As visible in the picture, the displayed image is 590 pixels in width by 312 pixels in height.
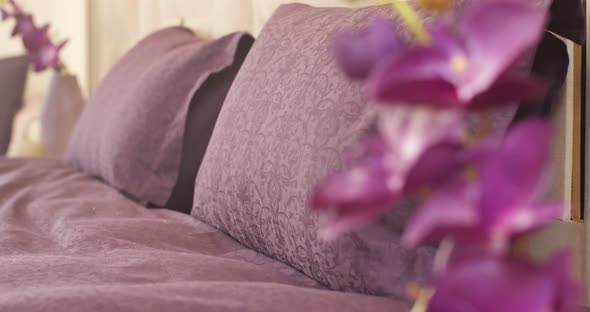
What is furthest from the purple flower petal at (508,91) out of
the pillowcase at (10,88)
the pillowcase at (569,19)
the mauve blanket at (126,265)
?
the pillowcase at (10,88)

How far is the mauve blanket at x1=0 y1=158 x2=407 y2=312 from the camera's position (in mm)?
737

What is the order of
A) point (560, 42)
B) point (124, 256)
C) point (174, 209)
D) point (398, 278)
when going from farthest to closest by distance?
point (174, 209) < point (124, 256) < point (560, 42) < point (398, 278)

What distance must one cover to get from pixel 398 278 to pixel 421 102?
570mm

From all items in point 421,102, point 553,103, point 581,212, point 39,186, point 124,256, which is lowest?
point 39,186

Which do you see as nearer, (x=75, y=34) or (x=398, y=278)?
(x=398, y=278)

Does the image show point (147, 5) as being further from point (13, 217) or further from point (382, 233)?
point (382, 233)

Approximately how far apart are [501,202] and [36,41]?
8.96 ft

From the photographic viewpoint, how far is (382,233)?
2.85 ft

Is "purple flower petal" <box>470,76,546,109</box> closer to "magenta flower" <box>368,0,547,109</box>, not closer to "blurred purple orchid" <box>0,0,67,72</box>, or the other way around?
"magenta flower" <box>368,0,547,109</box>

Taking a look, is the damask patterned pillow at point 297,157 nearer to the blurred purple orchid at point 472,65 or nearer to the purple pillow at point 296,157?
the purple pillow at point 296,157

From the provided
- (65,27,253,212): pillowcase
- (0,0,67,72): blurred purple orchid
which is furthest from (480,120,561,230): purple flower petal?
(0,0,67,72): blurred purple orchid

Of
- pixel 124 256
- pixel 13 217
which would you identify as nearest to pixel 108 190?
pixel 13 217

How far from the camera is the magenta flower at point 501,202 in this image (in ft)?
0.94

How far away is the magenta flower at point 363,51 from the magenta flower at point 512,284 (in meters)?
0.10
